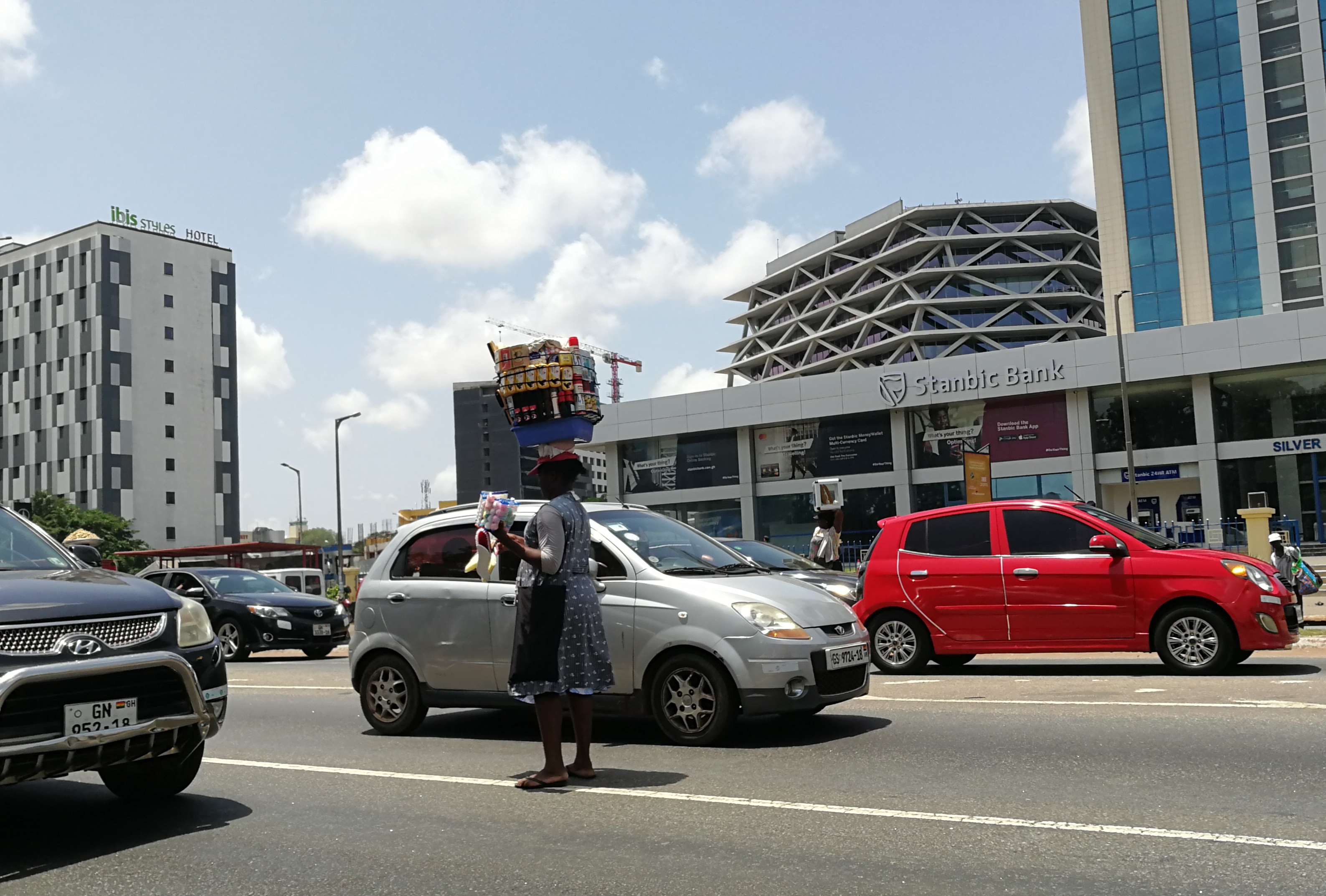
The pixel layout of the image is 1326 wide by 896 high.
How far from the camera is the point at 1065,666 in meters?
12.4

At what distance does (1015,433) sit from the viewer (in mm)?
51594

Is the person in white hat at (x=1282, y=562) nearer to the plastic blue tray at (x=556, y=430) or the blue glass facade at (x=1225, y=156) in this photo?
the plastic blue tray at (x=556, y=430)

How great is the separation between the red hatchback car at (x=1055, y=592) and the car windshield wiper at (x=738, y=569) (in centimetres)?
348

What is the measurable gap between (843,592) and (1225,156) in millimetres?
54656

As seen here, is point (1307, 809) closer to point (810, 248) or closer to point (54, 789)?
point (54, 789)

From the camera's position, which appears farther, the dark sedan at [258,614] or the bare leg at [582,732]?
the dark sedan at [258,614]

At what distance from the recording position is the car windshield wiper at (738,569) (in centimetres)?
820

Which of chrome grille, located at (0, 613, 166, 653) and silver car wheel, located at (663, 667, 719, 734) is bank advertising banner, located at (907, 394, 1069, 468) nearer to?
silver car wheel, located at (663, 667, 719, 734)

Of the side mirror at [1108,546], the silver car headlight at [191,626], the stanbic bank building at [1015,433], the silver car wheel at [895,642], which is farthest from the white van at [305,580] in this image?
the silver car headlight at [191,626]

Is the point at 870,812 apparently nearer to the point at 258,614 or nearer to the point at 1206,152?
the point at 258,614

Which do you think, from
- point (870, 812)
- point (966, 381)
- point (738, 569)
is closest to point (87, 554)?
point (738, 569)

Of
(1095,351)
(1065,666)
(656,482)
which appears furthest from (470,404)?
(1065,666)

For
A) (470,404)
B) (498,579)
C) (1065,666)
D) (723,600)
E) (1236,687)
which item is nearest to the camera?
(723,600)

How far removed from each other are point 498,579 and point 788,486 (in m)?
50.1
